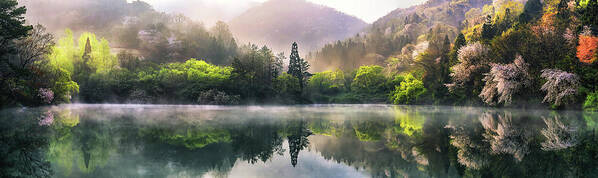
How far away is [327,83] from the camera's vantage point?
86812mm

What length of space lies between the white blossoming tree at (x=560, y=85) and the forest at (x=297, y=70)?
10 cm

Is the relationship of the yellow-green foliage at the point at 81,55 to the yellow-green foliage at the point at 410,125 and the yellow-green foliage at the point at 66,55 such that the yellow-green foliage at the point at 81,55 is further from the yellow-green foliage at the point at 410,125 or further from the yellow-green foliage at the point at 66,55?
the yellow-green foliage at the point at 410,125

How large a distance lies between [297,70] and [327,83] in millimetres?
20158

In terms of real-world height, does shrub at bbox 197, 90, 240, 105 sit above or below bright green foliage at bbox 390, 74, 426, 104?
below

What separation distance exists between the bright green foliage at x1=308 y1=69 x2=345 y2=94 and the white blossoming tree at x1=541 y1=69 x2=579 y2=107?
55.2m

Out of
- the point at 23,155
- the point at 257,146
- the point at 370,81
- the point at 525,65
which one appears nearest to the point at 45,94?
the point at 23,155

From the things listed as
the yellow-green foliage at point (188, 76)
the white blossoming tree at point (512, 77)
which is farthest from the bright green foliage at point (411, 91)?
the yellow-green foliage at point (188, 76)

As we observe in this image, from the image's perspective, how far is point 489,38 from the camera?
46.7 metres

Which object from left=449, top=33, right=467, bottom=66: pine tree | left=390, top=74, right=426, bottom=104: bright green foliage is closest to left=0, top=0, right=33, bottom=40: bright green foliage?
left=449, top=33, right=467, bottom=66: pine tree

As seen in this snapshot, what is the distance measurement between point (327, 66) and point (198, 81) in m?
80.9

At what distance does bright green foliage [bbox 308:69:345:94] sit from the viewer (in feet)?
278

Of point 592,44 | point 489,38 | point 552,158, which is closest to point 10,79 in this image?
point 552,158

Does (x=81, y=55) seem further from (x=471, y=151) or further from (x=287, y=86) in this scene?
(x=471, y=151)

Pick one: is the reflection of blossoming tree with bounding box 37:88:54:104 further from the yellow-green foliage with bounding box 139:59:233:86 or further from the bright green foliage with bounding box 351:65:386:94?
the bright green foliage with bounding box 351:65:386:94
